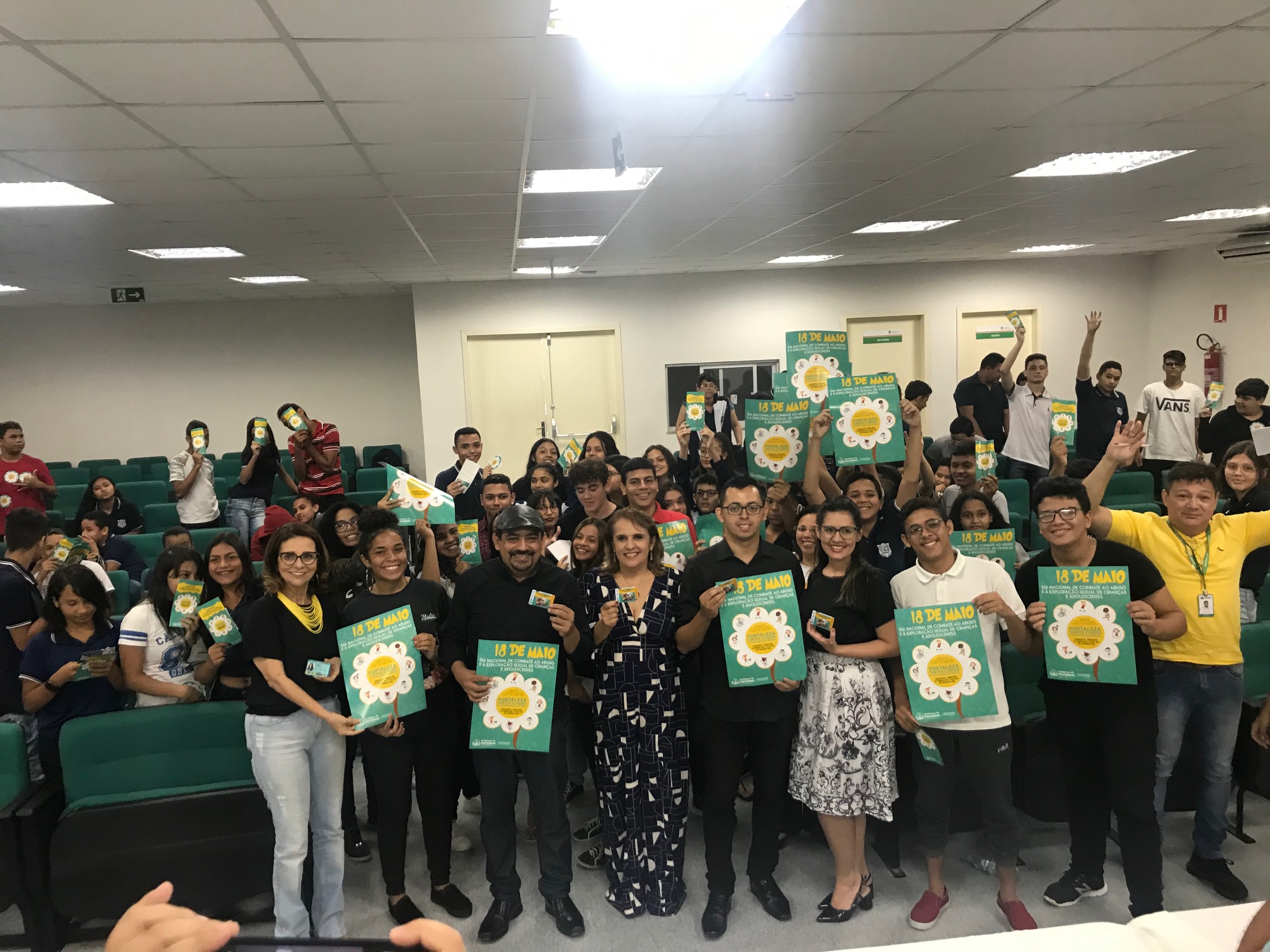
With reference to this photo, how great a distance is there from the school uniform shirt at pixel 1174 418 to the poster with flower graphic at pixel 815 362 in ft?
15.4

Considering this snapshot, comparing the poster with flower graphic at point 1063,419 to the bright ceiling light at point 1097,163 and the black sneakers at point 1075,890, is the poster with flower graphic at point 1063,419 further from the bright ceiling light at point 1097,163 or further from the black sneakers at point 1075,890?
the black sneakers at point 1075,890

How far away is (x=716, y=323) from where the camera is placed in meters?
10.5

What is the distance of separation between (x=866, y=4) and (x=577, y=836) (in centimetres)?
354

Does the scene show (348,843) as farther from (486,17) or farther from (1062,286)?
(1062,286)

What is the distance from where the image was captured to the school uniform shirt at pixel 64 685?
116 inches

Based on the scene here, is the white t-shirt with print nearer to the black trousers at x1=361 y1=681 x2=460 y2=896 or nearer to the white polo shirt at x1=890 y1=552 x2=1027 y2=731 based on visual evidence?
the black trousers at x1=361 y1=681 x2=460 y2=896

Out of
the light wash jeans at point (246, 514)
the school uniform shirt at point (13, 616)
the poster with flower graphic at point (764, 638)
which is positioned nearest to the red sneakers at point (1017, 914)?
the poster with flower graphic at point (764, 638)

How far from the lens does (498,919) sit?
2859 millimetres

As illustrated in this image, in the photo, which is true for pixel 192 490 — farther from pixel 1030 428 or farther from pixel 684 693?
pixel 1030 428

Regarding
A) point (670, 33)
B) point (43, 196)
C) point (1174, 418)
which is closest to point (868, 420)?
point (670, 33)

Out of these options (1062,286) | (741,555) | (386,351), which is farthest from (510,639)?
(1062,286)

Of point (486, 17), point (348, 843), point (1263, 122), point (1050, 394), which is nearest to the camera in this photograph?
point (486, 17)

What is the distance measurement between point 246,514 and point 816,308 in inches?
302

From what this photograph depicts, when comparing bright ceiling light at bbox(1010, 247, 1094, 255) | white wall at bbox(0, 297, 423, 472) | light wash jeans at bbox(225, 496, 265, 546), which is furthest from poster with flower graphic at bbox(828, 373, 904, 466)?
white wall at bbox(0, 297, 423, 472)
